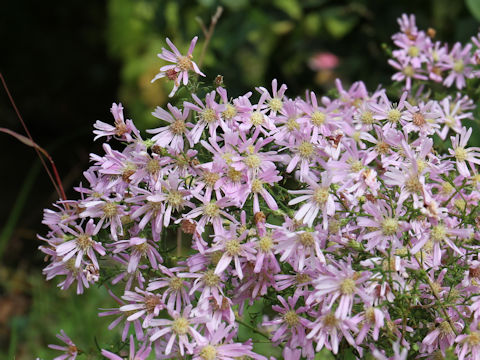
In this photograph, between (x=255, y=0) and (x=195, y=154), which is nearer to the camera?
(x=195, y=154)

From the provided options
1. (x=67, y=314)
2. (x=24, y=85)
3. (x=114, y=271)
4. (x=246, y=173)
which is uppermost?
(x=24, y=85)

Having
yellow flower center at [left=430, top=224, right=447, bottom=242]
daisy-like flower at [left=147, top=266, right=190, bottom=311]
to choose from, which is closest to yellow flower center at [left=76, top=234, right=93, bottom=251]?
daisy-like flower at [left=147, top=266, right=190, bottom=311]

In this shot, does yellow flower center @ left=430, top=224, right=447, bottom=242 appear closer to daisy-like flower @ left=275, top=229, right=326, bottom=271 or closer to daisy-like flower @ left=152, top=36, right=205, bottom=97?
daisy-like flower @ left=275, top=229, right=326, bottom=271

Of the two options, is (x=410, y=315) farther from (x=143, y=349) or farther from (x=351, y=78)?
(x=351, y=78)

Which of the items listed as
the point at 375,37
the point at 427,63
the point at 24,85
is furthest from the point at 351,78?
the point at 24,85

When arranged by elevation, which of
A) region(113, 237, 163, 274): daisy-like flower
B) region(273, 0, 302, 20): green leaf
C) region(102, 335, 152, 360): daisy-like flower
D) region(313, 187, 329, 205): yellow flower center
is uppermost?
region(273, 0, 302, 20): green leaf

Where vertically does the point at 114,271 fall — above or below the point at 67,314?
above

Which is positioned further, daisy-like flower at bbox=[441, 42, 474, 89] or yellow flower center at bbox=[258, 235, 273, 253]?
daisy-like flower at bbox=[441, 42, 474, 89]
